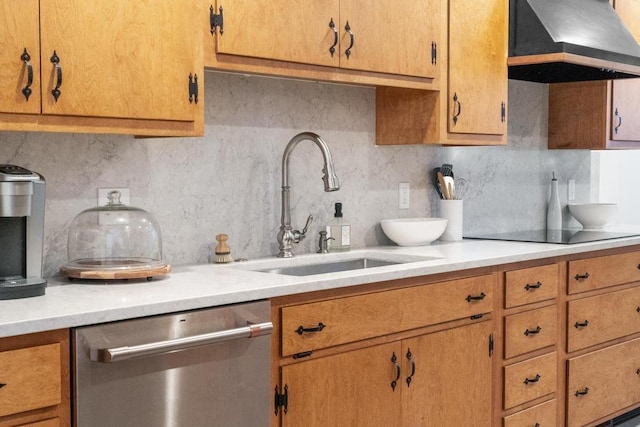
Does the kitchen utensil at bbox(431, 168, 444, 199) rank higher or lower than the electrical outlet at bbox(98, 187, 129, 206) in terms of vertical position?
higher

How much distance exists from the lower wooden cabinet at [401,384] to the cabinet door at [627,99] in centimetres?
192

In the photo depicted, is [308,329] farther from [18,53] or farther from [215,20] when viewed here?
[18,53]

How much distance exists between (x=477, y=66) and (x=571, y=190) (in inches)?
65.0

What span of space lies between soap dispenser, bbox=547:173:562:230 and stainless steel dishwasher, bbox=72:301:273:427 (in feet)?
8.80

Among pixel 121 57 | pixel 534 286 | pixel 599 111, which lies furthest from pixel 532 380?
pixel 121 57

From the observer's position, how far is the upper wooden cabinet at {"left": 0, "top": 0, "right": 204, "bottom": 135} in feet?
6.65

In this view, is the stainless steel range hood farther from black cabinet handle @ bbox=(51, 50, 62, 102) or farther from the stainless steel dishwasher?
black cabinet handle @ bbox=(51, 50, 62, 102)

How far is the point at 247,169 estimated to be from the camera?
300cm

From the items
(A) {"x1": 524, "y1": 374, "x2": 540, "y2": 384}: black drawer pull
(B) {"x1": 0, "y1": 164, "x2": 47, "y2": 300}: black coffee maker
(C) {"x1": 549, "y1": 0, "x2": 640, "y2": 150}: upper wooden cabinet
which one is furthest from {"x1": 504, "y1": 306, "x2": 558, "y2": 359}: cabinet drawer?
(B) {"x1": 0, "y1": 164, "x2": 47, "y2": 300}: black coffee maker

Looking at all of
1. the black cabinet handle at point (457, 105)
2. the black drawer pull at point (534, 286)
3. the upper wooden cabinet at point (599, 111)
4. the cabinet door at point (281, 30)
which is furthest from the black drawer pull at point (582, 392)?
the cabinet door at point (281, 30)

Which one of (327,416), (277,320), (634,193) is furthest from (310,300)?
(634,193)

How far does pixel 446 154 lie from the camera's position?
3.87 meters

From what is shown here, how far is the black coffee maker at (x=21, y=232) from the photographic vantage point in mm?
2006

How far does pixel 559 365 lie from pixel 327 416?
1430 millimetres
